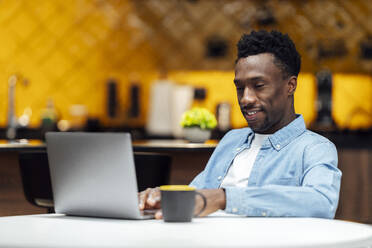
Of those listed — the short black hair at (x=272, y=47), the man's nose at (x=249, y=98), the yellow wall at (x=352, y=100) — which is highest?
the short black hair at (x=272, y=47)

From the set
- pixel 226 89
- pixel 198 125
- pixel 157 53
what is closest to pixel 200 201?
pixel 198 125

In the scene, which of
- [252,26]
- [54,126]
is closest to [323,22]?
[252,26]

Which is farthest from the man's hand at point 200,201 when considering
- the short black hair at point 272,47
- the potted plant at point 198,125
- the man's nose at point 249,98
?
the potted plant at point 198,125

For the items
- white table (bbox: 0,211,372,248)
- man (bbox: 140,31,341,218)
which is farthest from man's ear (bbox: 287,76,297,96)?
white table (bbox: 0,211,372,248)

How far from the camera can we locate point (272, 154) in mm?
1704

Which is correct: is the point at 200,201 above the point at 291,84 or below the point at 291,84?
below

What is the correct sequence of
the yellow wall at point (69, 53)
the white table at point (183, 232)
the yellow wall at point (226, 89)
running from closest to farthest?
the white table at point (183, 232) → the yellow wall at point (69, 53) → the yellow wall at point (226, 89)

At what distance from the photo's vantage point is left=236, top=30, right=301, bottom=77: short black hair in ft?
5.53

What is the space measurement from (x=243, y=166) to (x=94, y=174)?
580 millimetres

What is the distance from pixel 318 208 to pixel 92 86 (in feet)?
14.0

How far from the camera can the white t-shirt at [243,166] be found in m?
1.76

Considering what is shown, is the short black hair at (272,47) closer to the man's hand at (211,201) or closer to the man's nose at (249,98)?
the man's nose at (249,98)

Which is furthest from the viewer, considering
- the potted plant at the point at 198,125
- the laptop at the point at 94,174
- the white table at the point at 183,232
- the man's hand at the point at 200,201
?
the potted plant at the point at 198,125

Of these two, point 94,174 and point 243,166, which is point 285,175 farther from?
point 94,174
